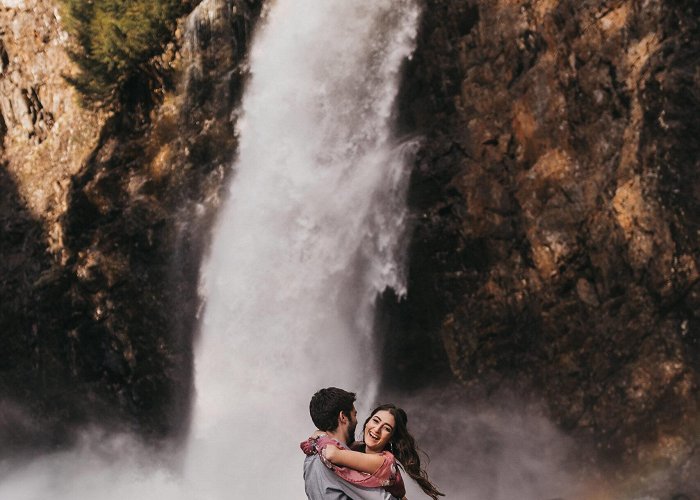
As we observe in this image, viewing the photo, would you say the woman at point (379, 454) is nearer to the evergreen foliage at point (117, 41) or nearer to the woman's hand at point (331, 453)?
the woman's hand at point (331, 453)

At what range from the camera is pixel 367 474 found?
353cm

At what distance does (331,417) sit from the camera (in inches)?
144

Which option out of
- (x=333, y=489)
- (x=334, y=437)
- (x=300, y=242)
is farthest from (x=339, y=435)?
(x=300, y=242)

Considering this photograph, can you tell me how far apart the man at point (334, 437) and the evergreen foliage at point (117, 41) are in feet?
48.9

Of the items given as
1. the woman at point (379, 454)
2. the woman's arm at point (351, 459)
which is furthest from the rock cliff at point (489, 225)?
the woman's arm at point (351, 459)

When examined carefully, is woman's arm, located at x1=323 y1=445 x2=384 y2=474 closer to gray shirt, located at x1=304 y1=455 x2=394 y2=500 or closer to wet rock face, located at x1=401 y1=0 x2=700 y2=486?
gray shirt, located at x1=304 y1=455 x2=394 y2=500

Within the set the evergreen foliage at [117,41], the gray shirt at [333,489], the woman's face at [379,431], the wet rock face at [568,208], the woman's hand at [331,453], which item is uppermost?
the evergreen foliage at [117,41]

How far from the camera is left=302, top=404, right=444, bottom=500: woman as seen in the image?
352 cm

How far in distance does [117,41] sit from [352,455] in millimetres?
15965

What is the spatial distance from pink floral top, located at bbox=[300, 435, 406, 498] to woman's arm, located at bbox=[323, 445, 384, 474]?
2 centimetres

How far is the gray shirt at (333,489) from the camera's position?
11.5 feet

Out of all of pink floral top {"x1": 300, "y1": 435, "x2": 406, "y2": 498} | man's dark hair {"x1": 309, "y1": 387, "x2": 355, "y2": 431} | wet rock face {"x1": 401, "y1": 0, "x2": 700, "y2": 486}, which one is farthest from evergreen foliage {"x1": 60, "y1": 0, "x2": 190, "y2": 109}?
pink floral top {"x1": 300, "y1": 435, "x2": 406, "y2": 498}

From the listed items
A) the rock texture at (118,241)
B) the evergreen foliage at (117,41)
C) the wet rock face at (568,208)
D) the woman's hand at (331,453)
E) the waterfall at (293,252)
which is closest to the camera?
the woman's hand at (331,453)

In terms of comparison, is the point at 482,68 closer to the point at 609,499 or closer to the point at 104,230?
the point at 609,499
